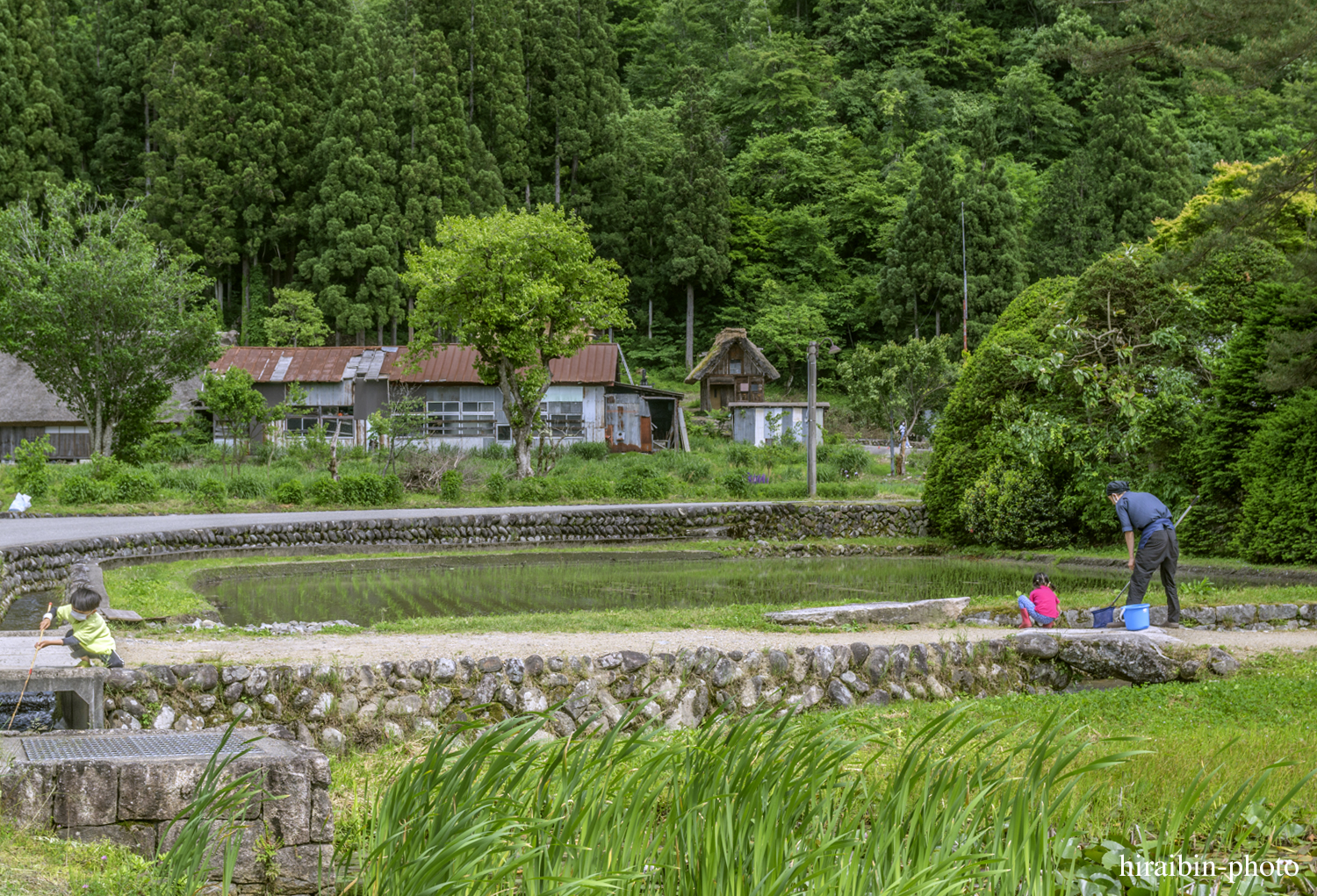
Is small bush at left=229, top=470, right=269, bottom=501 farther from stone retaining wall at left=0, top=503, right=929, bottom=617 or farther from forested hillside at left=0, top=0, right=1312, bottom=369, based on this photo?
forested hillside at left=0, top=0, right=1312, bottom=369

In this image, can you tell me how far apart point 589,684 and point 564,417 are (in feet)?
116

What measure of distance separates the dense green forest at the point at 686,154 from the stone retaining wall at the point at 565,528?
7.58 feet

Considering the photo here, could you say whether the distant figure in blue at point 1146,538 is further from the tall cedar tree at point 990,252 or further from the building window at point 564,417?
the tall cedar tree at point 990,252

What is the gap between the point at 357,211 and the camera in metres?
46.4

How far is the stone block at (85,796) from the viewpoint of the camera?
13.3 feet

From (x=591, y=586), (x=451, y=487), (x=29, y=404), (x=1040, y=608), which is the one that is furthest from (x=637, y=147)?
(x=1040, y=608)

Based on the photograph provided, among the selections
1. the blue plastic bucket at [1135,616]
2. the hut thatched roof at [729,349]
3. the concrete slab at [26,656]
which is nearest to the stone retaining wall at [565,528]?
the concrete slab at [26,656]

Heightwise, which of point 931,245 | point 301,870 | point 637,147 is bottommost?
point 301,870

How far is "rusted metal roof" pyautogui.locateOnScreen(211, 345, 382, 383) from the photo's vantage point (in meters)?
42.8

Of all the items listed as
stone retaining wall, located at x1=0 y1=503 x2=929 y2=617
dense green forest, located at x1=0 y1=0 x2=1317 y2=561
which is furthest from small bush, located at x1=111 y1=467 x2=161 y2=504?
dense green forest, located at x1=0 y1=0 x2=1317 y2=561

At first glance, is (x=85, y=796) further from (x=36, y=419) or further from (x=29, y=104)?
(x=29, y=104)

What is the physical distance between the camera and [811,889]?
3.05 meters

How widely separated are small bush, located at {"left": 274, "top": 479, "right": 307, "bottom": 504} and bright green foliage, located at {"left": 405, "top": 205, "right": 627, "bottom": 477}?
7.65 meters

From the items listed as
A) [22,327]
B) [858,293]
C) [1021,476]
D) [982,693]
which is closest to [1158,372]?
[1021,476]
